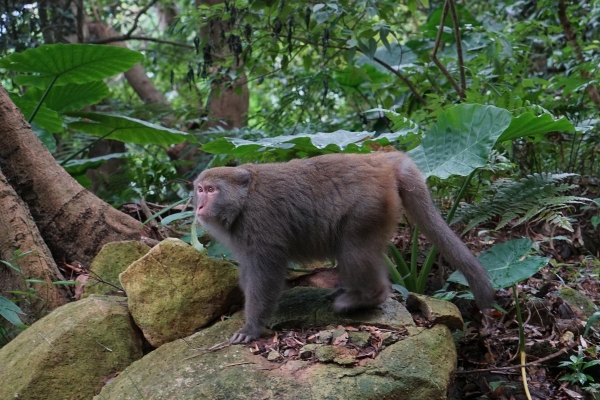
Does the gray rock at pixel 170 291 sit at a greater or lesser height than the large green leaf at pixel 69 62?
lesser

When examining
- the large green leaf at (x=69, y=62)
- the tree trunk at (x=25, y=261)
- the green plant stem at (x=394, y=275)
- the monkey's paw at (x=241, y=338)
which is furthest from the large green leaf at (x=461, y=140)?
the large green leaf at (x=69, y=62)

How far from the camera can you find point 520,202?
4.05m

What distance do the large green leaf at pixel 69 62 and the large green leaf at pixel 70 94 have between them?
0.19 metres

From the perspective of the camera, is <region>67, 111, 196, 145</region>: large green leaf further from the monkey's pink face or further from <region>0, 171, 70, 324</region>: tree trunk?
the monkey's pink face

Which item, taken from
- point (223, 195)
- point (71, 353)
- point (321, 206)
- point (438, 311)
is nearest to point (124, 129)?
point (223, 195)

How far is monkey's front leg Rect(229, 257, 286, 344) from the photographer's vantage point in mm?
3455

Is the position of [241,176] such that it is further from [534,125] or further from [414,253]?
[534,125]

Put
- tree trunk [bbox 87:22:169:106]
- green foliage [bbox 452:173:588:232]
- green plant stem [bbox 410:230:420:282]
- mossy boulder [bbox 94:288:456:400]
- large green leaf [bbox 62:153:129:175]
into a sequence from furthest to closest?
1. tree trunk [bbox 87:22:169:106]
2. large green leaf [bbox 62:153:129:175]
3. green plant stem [bbox 410:230:420:282]
4. green foliage [bbox 452:173:588:232]
5. mossy boulder [bbox 94:288:456:400]

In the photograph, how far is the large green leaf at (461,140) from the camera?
3.71 meters

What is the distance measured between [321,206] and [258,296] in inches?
25.4

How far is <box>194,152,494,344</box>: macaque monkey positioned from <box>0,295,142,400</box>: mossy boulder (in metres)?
0.79

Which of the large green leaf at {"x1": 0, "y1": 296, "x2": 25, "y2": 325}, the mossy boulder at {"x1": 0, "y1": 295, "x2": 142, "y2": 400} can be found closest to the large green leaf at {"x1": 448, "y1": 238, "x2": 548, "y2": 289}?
the mossy boulder at {"x1": 0, "y1": 295, "x2": 142, "y2": 400}

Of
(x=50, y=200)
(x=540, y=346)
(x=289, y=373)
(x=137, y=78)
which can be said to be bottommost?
(x=540, y=346)

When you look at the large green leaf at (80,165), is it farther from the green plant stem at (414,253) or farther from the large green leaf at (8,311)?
the green plant stem at (414,253)
